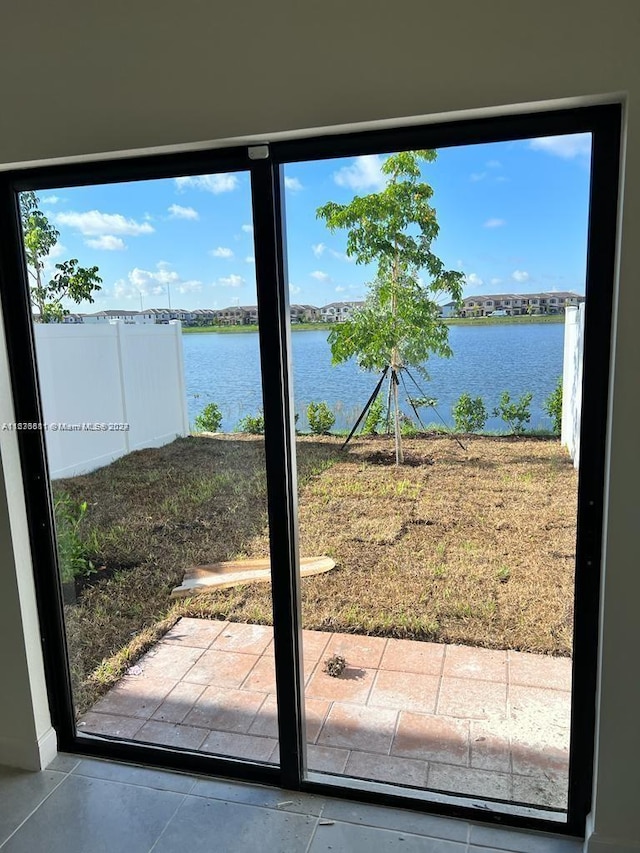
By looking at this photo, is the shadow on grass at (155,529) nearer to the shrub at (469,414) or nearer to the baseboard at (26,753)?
the baseboard at (26,753)

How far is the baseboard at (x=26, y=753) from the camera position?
2.25 metres

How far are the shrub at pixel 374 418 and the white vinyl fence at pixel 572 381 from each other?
54 cm

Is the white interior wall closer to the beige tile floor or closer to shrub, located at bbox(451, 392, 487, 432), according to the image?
the beige tile floor

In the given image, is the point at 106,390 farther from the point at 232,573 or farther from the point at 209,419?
the point at 232,573

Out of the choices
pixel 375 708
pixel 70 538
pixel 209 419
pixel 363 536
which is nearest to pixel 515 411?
pixel 363 536

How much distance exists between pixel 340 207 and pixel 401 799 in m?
1.94

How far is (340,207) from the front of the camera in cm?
183

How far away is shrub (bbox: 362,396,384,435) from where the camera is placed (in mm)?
1908

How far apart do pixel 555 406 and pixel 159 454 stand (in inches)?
51.9

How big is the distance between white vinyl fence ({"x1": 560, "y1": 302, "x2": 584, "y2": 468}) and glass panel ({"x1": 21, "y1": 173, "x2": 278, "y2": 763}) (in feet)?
3.09

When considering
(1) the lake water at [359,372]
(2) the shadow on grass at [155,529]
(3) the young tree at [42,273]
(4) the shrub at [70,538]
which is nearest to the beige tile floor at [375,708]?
(2) the shadow on grass at [155,529]

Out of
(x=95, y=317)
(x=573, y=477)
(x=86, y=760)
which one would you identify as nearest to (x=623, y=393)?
(x=573, y=477)

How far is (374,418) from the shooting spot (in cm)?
192

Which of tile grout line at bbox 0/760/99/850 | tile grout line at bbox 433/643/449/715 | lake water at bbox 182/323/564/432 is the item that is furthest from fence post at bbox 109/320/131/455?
tile grout line at bbox 433/643/449/715
